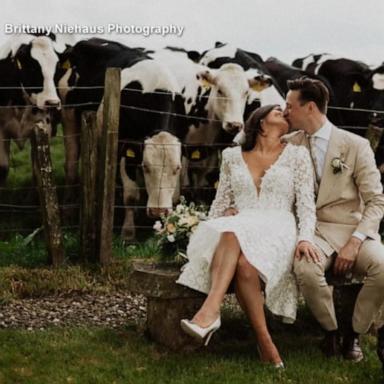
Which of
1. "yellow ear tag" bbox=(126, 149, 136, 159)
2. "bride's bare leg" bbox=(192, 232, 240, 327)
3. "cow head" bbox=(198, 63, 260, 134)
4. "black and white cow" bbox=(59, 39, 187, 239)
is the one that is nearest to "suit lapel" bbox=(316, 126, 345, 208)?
"bride's bare leg" bbox=(192, 232, 240, 327)

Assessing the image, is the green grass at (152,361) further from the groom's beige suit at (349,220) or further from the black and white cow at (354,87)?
the black and white cow at (354,87)

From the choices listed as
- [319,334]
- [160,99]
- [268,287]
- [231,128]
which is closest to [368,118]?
[231,128]

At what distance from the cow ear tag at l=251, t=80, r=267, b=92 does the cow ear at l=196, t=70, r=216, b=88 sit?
54cm

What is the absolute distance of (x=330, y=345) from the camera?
618cm

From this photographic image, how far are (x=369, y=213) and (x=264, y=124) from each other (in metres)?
0.92

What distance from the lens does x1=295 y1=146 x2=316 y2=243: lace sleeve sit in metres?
6.12

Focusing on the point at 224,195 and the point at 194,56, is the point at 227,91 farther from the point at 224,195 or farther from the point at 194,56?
the point at 224,195

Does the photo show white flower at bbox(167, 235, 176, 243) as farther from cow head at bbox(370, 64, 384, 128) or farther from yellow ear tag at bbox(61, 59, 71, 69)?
cow head at bbox(370, 64, 384, 128)

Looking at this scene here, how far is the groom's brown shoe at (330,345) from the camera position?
616cm

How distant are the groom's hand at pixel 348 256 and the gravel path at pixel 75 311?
1720mm

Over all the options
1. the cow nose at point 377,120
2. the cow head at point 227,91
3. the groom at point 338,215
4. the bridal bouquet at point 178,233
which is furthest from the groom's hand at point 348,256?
the cow nose at point 377,120

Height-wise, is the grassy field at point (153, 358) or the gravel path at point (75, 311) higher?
the grassy field at point (153, 358)

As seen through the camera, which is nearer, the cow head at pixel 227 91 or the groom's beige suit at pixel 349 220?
the groom's beige suit at pixel 349 220

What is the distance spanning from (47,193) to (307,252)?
3181 mm
